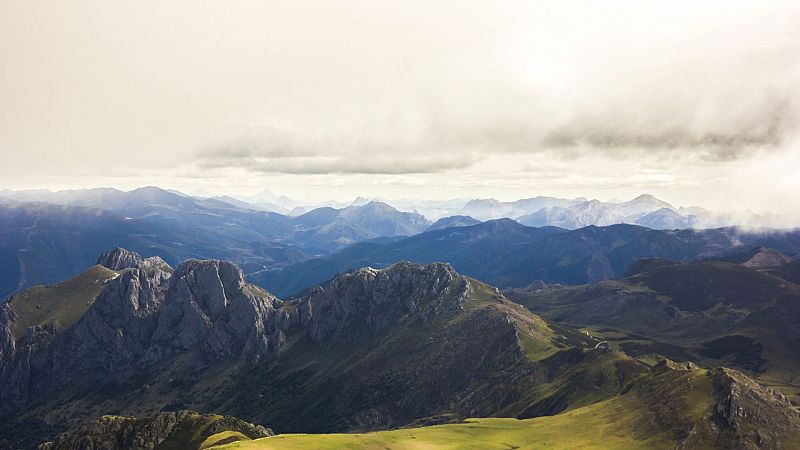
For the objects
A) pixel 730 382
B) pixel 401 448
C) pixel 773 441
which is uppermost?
pixel 730 382

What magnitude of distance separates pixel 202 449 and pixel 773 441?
20339cm

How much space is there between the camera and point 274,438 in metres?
194

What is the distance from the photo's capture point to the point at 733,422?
185750 mm

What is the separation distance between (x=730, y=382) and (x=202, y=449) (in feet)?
661

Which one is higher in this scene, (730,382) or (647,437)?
(730,382)

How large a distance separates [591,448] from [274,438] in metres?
121

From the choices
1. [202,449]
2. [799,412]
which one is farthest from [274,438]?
[799,412]

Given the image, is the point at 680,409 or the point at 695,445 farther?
the point at 680,409

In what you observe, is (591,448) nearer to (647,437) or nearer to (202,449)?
(647,437)

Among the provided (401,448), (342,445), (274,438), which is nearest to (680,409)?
(401,448)

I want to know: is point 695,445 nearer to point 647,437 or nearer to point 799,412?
point 647,437

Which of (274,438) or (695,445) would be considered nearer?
(695,445)

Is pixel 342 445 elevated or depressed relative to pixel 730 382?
depressed

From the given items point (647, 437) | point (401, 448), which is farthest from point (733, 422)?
point (401, 448)
